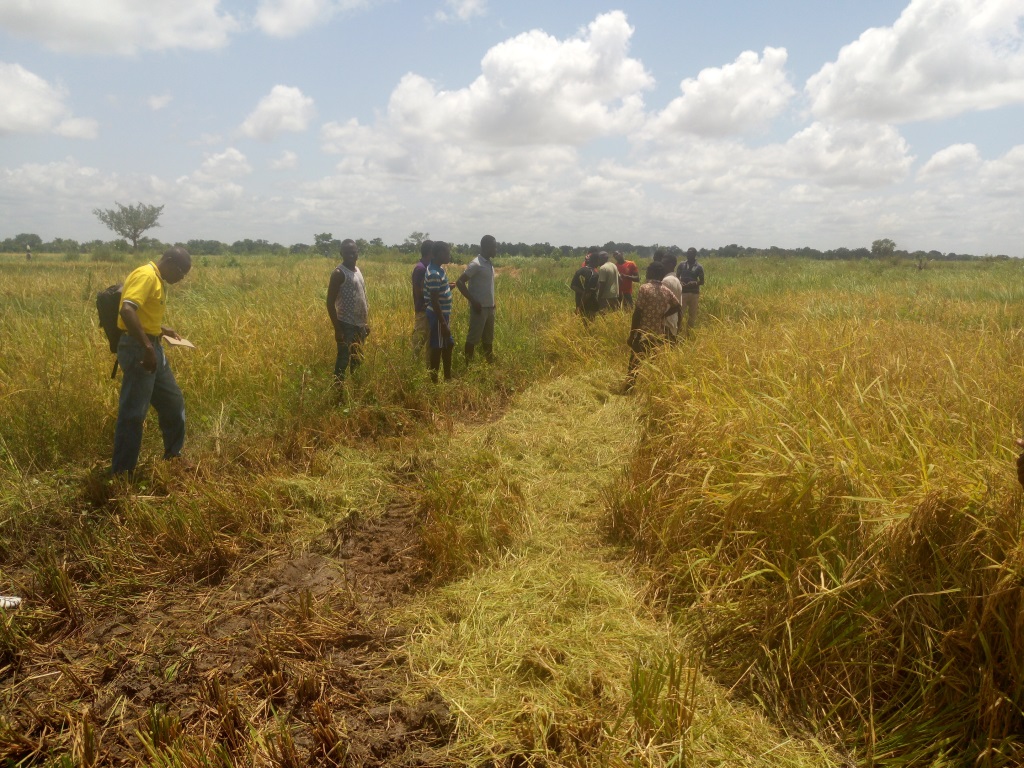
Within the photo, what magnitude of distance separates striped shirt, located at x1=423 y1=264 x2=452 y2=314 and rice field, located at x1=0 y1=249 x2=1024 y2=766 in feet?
5.41

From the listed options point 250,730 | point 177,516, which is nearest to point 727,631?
point 250,730

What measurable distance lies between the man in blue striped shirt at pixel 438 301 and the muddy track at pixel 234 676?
136 inches

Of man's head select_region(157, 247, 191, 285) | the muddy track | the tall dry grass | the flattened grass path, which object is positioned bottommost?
the muddy track

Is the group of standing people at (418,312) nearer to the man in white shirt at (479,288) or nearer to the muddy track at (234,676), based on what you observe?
the man in white shirt at (479,288)

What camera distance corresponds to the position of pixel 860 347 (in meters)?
4.58

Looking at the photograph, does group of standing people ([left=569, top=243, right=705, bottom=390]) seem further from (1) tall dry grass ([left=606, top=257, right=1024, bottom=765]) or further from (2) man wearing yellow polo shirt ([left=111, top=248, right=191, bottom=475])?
(2) man wearing yellow polo shirt ([left=111, top=248, right=191, bottom=475])

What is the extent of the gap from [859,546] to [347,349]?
195 inches

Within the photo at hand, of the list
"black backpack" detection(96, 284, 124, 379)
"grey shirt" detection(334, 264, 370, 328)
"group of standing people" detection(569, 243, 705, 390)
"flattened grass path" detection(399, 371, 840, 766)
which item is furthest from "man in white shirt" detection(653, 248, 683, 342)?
"black backpack" detection(96, 284, 124, 379)

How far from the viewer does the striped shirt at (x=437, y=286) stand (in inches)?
246

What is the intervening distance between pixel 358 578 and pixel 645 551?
63.6 inches

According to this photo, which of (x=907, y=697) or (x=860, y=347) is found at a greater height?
(x=860, y=347)

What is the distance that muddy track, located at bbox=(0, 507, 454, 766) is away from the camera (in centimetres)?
211

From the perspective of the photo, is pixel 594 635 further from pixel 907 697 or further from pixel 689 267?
pixel 689 267

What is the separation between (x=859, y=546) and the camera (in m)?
2.49
